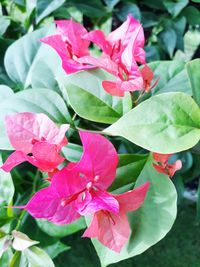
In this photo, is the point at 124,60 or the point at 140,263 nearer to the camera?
the point at 124,60

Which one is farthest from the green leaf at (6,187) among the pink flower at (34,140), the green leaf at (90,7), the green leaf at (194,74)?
the green leaf at (90,7)

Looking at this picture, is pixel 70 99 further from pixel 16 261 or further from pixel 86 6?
pixel 86 6

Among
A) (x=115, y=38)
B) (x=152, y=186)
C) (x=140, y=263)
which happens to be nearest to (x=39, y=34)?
(x=115, y=38)

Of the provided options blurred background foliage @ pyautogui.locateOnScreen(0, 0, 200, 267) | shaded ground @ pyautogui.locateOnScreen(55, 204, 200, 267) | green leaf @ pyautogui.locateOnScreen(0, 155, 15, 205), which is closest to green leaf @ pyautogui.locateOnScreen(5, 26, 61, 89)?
blurred background foliage @ pyautogui.locateOnScreen(0, 0, 200, 267)

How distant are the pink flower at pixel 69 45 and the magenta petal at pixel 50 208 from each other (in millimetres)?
157

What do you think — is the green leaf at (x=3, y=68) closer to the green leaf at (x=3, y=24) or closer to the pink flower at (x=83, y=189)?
the green leaf at (x=3, y=24)

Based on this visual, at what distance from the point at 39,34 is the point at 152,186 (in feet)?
1.09

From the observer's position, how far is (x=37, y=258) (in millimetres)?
433

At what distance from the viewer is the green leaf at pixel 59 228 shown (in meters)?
0.52

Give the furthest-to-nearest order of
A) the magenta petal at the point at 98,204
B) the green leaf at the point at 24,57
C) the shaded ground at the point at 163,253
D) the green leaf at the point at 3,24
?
the shaded ground at the point at 163,253, the green leaf at the point at 3,24, the green leaf at the point at 24,57, the magenta petal at the point at 98,204

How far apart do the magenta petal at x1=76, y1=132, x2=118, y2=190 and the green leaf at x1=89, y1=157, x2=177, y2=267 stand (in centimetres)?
5

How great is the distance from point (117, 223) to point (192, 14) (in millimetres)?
678

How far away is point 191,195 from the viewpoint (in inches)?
46.9

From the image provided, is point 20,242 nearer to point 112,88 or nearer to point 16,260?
point 16,260
